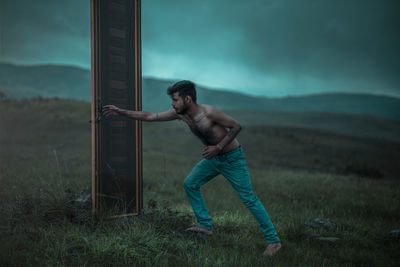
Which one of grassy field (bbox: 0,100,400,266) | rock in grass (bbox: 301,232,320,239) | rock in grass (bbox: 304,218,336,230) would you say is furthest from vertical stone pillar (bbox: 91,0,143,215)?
rock in grass (bbox: 304,218,336,230)

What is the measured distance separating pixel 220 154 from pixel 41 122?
23787 mm

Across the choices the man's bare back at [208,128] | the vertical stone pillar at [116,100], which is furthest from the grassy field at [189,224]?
the man's bare back at [208,128]

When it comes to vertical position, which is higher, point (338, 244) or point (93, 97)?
point (93, 97)

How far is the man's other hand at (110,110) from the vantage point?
4016 mm

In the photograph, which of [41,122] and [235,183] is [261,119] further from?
[235,183]

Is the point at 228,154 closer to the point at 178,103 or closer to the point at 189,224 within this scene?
the point at 178,103

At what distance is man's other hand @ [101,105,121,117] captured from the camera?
4016 mm

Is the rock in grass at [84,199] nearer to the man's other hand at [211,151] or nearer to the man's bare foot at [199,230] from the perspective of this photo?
the man's bare foot at [199,230]

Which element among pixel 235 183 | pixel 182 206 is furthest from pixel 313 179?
pixel 235 183

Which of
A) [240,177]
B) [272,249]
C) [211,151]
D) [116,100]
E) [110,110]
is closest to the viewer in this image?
[211,151]

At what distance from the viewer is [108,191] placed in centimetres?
441

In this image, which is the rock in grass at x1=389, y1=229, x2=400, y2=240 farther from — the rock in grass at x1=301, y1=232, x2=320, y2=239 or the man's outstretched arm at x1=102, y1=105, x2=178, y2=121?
the man's outstretched arm at x1=102, y1=105, x2=178, y2=121

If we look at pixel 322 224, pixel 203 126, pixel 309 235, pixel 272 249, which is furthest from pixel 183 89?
pixel 322 224

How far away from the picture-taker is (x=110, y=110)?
4062 mm
